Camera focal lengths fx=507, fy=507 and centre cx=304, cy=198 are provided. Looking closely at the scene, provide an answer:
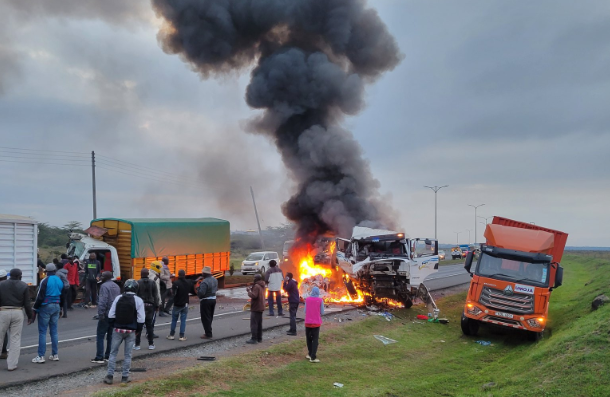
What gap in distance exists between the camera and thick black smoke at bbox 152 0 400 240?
1198 inches

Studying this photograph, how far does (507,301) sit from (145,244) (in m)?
13.5

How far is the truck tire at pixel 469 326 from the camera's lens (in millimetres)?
14562

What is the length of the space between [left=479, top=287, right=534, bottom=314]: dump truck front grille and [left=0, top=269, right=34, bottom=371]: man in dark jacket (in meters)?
10.9

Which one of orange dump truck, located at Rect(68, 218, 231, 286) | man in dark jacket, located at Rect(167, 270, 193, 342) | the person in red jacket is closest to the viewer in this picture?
man in dark jacket, located at Rect(167, 270, 193, 342)

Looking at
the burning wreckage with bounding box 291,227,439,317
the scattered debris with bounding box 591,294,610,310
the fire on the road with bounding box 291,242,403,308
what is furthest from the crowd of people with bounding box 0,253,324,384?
the scattered debris with bounding box 591,294,610,310

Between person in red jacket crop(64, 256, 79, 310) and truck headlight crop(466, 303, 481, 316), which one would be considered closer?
truck headlight crop(466, 303, 481, 316)

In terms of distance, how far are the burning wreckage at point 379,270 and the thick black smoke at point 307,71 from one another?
9.20 meters

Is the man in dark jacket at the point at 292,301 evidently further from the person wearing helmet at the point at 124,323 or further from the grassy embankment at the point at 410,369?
the person wearing helmet at the point at 124,323

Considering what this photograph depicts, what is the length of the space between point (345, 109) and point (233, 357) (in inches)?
965

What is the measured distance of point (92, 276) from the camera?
679 inches

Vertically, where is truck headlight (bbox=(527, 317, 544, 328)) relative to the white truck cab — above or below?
below

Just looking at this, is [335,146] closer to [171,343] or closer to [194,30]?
[194,30]

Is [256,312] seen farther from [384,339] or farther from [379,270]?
[379,270]

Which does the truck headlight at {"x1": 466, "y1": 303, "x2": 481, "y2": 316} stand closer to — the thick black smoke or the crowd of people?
the crowd of people
